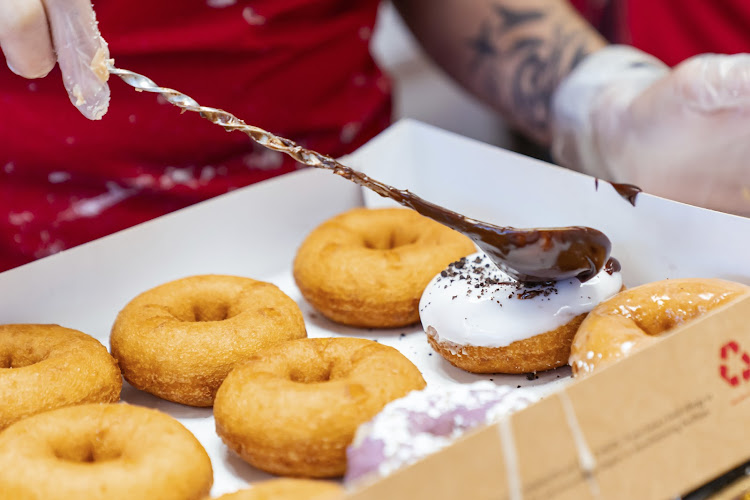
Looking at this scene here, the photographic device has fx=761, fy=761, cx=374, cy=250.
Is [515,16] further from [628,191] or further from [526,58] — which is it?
[628,191]

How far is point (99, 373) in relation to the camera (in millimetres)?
1315

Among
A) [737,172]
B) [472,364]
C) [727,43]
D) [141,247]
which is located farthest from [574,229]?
[727,43]

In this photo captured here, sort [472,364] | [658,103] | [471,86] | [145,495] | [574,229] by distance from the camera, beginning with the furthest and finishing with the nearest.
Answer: [471,86] → [658,103] → [472,364] → [574,229] → [145,495]

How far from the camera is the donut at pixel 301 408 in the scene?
3.63ft

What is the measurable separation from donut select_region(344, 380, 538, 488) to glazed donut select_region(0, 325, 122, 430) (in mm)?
517

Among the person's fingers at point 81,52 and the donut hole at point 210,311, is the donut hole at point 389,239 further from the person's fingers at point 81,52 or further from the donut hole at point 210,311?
the person's fingers at point 81,52

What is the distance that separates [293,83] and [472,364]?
3.06 feet

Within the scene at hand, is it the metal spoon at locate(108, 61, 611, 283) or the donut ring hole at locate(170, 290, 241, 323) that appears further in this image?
the donut ring hole at locate(170, 290, 241, 323)

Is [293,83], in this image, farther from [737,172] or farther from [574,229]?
[737,172]

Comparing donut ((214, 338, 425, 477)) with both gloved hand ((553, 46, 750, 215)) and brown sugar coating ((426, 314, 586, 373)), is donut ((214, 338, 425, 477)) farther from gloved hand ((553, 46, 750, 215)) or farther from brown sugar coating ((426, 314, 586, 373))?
gloved hand ((553, 46, 750, 215))

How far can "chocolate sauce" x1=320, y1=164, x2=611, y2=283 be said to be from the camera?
1286mm

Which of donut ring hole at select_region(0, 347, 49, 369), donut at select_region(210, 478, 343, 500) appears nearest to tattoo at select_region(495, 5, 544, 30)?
donut ring hole at select_region(0, 347, 49, 369)

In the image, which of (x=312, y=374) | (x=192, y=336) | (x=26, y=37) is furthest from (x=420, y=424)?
(x=26, y=37)

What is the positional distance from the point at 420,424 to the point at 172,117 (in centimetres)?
108
